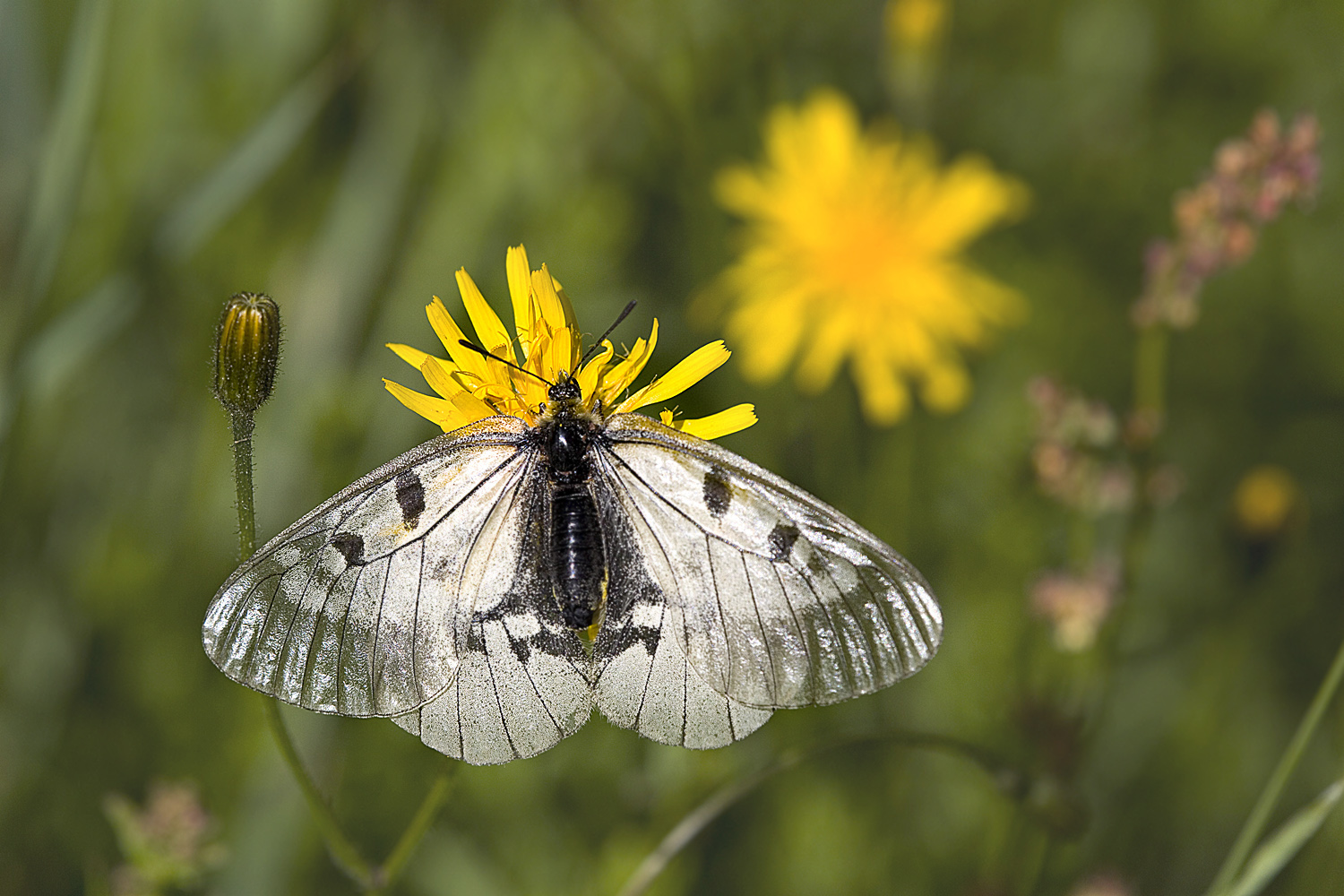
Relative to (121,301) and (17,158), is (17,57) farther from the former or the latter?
(121,301)

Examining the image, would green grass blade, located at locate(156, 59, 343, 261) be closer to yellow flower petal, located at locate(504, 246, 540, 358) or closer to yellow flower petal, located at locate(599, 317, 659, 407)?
→ yellow flower petal, located at locate(504, 246, 540, 358)

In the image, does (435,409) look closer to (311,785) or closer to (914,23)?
(311,785)

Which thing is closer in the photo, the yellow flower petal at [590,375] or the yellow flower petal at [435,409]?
the yellow flower petal at [435,409]

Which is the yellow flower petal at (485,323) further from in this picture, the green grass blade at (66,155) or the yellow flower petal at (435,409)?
the green grass blade at (66,155)

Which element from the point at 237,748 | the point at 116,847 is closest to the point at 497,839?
the point at 237,748

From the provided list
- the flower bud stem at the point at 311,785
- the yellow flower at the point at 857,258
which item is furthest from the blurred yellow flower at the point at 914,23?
the flower bud stem at the point at 311,785
